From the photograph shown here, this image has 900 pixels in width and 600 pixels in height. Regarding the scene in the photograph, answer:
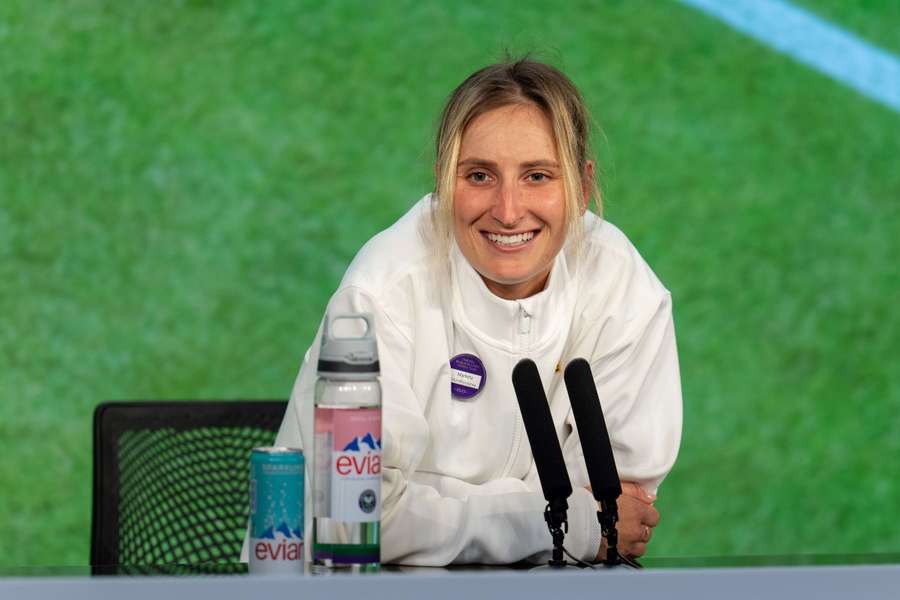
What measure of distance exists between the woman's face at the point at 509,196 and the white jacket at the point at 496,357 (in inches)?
2.2

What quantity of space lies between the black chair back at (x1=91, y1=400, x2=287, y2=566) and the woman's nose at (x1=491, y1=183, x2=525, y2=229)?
0.47m

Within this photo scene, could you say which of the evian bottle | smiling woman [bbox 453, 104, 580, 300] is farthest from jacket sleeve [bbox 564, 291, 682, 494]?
the evian bottle

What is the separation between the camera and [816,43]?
3770 mm

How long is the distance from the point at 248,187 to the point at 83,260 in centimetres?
47

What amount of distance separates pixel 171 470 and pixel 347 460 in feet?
2.55

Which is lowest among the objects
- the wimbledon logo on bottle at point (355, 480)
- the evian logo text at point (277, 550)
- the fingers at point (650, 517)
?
the evian logo text at point (277, 550)

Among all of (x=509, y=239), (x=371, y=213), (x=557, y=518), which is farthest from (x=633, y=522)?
(x=371, y=213)

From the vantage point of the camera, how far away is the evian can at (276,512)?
1215 millimetres

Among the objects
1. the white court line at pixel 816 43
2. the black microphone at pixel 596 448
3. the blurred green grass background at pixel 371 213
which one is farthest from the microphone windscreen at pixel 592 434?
the white court line at pixel 816 43

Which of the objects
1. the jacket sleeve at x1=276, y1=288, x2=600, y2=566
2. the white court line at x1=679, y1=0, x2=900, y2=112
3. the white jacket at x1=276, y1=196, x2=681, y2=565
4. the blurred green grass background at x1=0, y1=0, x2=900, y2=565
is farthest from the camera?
the white court line at x1=679, y1=0, x2=900, y2=112

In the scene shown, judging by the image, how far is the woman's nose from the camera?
178 centimetres

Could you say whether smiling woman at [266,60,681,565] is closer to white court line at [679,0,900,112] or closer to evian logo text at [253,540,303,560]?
evian logo text at [253,540,303,560]

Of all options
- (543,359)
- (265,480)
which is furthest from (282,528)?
(543,359)

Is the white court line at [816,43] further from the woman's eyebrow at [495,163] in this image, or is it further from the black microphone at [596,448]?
the black microphone at [596,448]
